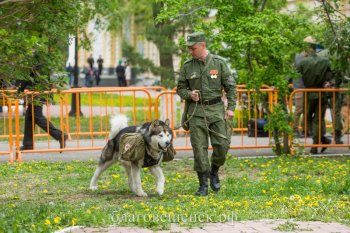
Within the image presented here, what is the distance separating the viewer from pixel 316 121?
679 inches

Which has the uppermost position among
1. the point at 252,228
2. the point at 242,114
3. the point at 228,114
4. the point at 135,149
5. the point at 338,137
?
the point at 228,114

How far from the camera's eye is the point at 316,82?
17312mm

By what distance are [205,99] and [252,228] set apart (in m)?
3.08

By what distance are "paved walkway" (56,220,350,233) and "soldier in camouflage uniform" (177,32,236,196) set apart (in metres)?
2.53

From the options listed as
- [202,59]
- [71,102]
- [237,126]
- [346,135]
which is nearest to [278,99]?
[237,126]

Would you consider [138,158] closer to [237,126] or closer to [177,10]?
[177,10]

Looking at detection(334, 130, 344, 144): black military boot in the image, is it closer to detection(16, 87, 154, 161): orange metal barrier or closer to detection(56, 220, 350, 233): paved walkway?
detection(16, 87, 154, 161): orange metal barrier

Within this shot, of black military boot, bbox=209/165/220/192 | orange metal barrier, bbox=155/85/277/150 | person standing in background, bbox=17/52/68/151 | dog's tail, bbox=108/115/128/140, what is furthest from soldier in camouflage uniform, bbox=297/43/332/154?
dog's tail, bbox=108/115/128/140

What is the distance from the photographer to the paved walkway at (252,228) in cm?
831

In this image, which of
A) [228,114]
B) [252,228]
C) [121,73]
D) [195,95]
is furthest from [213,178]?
[121,73]

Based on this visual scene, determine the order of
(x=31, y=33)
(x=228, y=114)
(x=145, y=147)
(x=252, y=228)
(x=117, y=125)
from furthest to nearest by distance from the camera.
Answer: (x=117, y=125)
(x=228, y=114)
(x=145, y=147)
(x=31, y=33)
(x=252, y=228)

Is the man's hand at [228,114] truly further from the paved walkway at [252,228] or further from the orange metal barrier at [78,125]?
the orange metal barrier at [78,125]

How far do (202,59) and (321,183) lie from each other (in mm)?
2376

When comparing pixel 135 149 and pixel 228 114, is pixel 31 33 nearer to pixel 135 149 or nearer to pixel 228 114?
pixel 135 149
